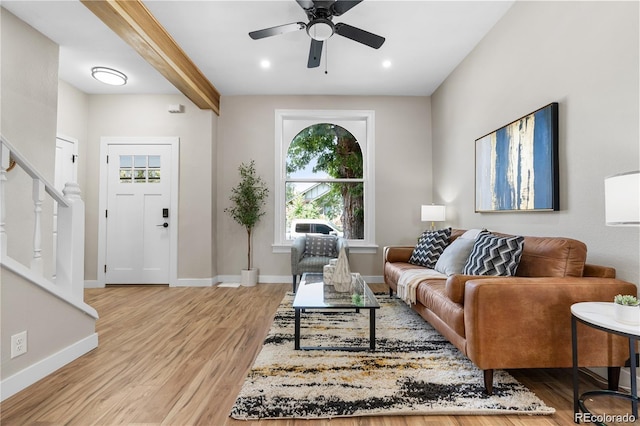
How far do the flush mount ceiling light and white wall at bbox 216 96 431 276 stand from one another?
1375 millimetres

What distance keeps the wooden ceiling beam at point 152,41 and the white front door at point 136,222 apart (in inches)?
46.6

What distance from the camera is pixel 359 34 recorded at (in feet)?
9.05

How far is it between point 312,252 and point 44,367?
295 cm

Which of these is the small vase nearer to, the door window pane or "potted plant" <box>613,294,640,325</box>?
"potted plant" <box>613,294,640,325</box>

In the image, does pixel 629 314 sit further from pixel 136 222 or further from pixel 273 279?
pixel 136 222

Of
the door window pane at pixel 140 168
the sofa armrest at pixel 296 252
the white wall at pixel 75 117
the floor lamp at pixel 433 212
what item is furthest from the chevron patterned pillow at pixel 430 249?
the white wall at pixel 75 117

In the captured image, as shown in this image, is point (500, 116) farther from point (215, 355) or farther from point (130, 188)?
point (130, 188)

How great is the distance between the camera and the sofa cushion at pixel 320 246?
443 cm

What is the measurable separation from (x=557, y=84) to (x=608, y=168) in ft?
2.66

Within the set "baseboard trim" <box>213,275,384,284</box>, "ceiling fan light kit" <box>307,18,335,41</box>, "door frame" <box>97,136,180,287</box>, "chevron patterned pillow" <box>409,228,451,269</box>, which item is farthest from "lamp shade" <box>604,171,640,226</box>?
"door frame" <box>97,136,180,287</box>

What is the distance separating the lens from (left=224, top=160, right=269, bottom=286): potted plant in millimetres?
4730

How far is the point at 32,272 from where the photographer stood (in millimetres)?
1987

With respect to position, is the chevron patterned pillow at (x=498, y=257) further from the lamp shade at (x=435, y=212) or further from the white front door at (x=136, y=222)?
the white front door at (x=136, y=222)

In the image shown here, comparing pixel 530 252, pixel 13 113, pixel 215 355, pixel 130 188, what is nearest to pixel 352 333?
pixel 215 355
